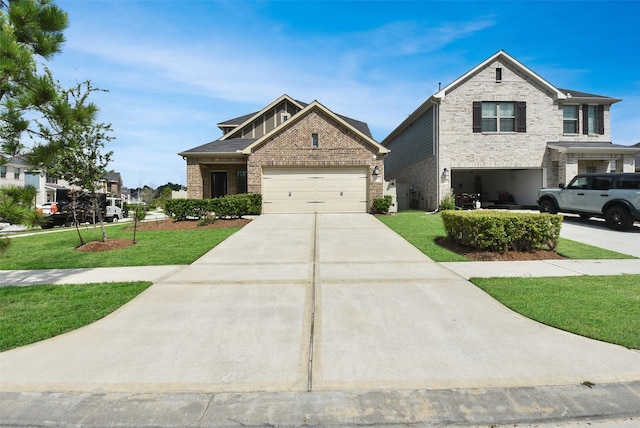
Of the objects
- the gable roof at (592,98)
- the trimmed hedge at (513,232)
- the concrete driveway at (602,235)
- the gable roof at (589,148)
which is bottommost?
the concrete driveway at (602,235)

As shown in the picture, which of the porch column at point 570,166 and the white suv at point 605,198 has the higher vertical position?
the porch column at point 570,166

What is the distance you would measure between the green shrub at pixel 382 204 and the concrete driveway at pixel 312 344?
10438 mm

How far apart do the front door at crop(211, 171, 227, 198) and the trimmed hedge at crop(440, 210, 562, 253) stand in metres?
15.8

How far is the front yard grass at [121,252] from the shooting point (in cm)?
745

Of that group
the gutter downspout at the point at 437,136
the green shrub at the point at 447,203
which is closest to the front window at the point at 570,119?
the gutter downspout at the point at 437,136

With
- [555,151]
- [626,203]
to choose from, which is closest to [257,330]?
[626,203]

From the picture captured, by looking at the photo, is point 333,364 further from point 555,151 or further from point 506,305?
point 555,151

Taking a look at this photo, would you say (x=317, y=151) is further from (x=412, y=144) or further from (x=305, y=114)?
(x=412, y=144)

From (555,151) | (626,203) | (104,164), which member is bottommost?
(626,203)

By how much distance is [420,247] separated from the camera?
866 cm

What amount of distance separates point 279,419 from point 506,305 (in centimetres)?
360

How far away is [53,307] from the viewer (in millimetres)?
4602

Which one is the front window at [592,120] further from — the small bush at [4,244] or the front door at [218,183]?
the small bush at [4,244]

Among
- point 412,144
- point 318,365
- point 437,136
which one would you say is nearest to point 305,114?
point 437,136
